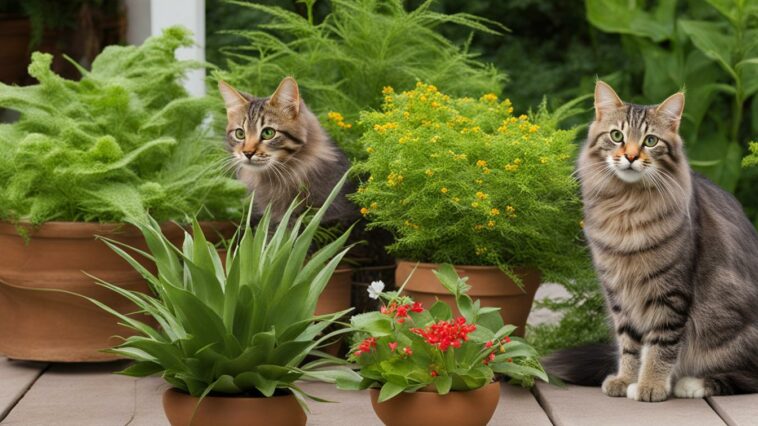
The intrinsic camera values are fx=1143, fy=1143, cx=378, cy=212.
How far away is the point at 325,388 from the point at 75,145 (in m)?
1.29

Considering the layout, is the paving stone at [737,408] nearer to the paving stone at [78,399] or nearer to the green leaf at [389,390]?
the green leaf at [389,390]

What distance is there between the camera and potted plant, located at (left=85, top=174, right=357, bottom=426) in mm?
3195

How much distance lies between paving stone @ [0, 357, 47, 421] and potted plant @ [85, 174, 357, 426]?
2.36ft

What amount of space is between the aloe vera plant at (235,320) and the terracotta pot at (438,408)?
0.19 m

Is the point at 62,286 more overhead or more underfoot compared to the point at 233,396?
more underfoot

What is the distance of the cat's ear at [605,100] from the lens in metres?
3.90

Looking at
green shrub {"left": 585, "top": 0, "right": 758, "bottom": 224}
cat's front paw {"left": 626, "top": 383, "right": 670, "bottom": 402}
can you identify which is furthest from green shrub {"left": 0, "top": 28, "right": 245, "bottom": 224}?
green shrub {"left": 585, "top": 0, "right": 758, "bottom": 224}

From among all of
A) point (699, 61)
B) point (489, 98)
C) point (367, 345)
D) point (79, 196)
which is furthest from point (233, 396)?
point (699, 61)

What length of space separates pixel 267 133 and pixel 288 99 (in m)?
0.15

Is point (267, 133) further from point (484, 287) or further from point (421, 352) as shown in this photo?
point (421, 352)

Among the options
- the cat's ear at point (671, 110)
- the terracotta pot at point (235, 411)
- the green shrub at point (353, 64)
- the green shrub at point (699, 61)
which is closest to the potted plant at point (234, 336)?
the terracotta pot at point (235, 411)

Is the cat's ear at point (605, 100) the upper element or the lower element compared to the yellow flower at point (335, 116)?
upper

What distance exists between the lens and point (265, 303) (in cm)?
331

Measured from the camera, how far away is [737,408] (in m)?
3.81
